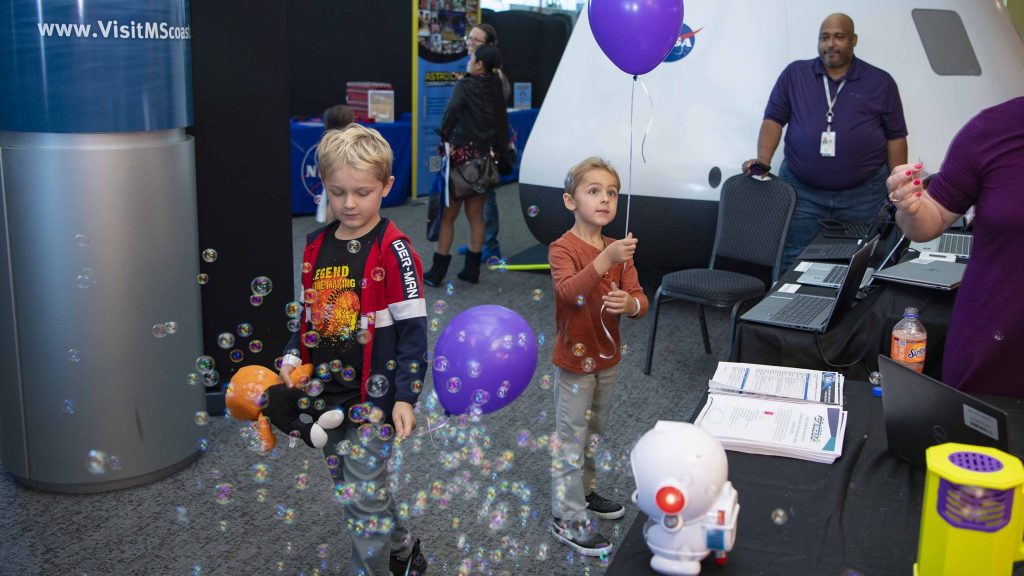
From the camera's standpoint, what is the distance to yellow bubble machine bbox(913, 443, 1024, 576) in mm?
1336

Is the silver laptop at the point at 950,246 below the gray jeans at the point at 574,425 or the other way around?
the other way around

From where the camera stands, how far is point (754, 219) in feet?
17.6

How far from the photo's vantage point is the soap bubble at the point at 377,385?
2.50m

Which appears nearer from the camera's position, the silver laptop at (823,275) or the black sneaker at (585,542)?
the black sneaker at (585,542)

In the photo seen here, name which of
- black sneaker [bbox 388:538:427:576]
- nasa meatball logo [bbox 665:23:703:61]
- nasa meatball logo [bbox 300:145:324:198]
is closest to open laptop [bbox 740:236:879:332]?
black sneaker [bbox 388:538:427:576]

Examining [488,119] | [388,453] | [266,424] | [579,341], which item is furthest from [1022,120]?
[488,119]

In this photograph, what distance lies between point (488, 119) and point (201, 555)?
4140mm

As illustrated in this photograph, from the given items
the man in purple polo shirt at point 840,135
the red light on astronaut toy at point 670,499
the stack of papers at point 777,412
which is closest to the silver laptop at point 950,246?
the man in purple polo shirt at point 840,135

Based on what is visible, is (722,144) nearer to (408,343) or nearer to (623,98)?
(623,98)

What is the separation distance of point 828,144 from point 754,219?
56 centimetres

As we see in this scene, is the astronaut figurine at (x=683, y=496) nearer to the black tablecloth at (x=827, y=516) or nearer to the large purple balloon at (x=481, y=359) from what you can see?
the black tablecloth at (x=827, y=516)

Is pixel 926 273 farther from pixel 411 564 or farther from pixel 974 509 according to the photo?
pixel 974 509

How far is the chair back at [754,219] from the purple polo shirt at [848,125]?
0.22 metres

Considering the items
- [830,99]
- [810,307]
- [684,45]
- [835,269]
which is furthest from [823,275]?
[684,45]
